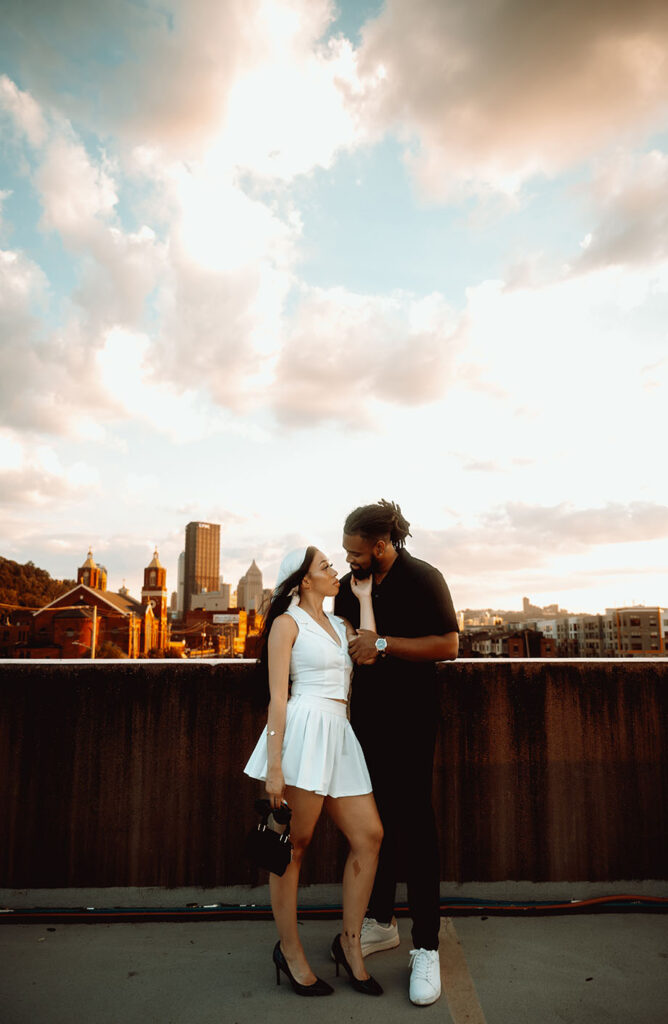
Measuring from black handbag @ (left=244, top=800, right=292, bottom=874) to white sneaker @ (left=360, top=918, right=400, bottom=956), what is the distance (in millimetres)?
836

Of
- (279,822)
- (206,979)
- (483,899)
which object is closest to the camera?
(279,822)

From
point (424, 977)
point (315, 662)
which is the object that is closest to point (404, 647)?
point (315, 662)

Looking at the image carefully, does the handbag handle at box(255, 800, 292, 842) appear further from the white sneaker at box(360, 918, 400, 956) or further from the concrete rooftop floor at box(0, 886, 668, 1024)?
the white sneaker at box(360, 918, 400, 956)

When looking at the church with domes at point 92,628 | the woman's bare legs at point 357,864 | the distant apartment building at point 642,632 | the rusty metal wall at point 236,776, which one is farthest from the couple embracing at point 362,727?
the distant apartment building at point 642,632

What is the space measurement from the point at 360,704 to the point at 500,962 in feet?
4.58

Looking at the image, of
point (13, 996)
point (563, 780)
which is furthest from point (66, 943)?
point (563, 780)

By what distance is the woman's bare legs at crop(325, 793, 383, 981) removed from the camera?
2959 millimetres

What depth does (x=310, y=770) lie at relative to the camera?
291cm

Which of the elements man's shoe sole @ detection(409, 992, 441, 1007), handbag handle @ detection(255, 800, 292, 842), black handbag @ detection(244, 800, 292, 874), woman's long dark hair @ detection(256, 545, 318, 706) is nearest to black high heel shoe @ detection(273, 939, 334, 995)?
man's shoe sole @ detection(409, 992, 441, 1007)

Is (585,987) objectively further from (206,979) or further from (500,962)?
(206,979)

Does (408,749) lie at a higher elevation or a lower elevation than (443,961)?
higher

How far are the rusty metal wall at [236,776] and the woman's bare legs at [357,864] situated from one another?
42.0 inches

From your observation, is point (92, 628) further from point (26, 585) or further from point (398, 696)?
point (398, 696)

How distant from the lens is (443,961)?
10.7ft
